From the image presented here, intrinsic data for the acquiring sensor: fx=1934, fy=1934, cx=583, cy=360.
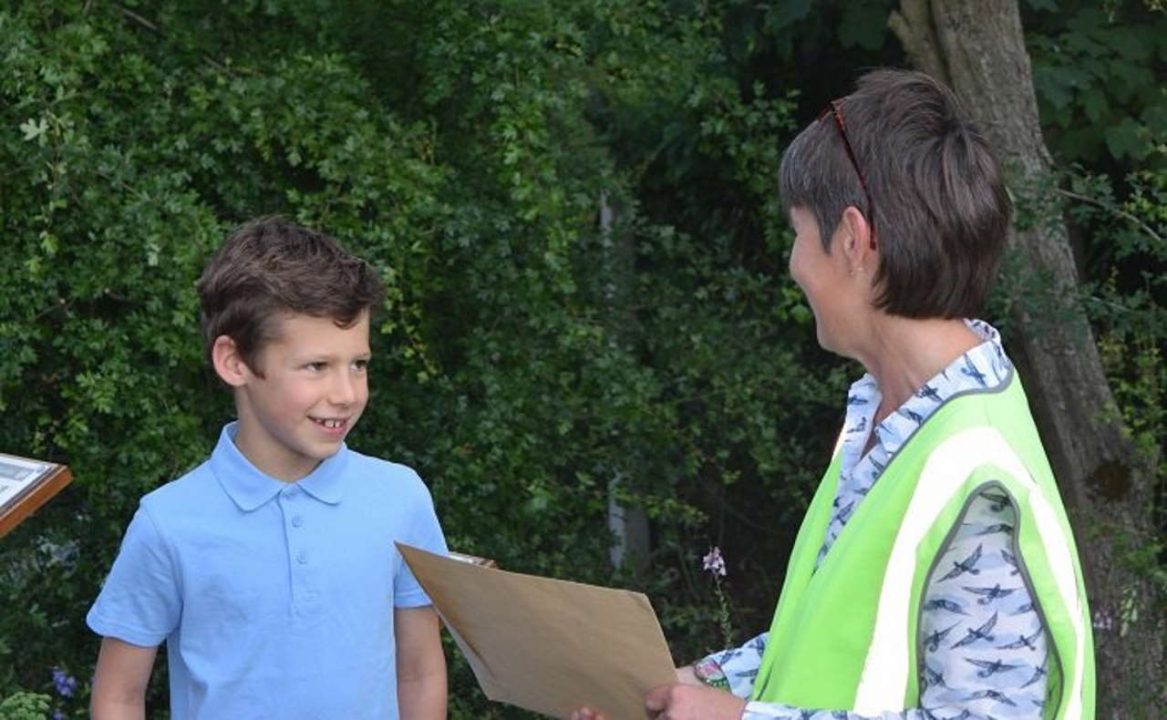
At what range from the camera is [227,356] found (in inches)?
123

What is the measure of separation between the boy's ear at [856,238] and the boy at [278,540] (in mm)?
1024

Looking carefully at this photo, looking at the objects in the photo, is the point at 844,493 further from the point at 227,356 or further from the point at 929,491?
the point at 227,356

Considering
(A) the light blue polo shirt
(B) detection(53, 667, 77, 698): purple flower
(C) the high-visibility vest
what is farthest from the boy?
(B) detection(53, 667, 77, 698): purple flower

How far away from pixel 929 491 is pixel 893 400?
0.79 feet

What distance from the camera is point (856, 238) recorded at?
232 centimetres

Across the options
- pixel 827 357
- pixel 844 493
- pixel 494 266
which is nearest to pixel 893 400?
pixel 844 493

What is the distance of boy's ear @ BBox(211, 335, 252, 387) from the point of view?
10.2 ft

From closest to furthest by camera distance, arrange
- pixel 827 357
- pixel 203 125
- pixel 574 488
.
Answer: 1. pixel 203 125
2. pixel 574 488
3. pixel 827 357

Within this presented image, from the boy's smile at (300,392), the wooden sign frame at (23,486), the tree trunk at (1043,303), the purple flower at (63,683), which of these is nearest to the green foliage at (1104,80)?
the tree trunk at (1043,303)

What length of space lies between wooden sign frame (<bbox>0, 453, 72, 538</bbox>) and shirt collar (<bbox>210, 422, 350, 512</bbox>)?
355 mm

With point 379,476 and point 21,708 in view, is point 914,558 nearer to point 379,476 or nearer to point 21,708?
point 379,476

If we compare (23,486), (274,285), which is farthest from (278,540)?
Answer: (23,486)

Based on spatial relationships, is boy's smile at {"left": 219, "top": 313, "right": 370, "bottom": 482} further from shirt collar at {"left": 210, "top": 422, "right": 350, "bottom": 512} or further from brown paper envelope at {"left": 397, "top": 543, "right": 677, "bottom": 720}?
brown paper envelope at {"left": 397, "top": 543, "right": 677, "bottom": 720}

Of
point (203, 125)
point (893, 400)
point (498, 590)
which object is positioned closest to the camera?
point (893, 400)
